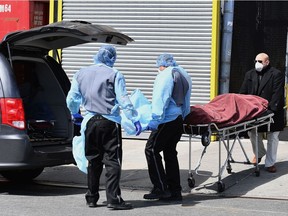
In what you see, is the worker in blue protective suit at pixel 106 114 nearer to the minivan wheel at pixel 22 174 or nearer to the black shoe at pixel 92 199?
the black shoe at pixel 92 199

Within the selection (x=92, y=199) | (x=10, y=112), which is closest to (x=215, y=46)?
(x=10, y=112)

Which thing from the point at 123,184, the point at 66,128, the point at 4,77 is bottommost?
the point at 123,184

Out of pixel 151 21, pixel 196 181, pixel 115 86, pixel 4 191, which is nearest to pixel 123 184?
pixel 196 181

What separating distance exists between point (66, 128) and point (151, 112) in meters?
1.56

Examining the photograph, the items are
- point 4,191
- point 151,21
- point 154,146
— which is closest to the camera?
point 154,146

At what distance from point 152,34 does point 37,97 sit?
4.39 meters

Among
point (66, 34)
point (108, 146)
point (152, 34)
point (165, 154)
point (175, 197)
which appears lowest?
point (175, 197)

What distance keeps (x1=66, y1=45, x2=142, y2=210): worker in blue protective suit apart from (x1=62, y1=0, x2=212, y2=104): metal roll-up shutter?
18.0 feet

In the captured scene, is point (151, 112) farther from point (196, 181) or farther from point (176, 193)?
point (196, 181)

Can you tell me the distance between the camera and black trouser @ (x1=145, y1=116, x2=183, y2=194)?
876cm

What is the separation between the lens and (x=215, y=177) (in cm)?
968

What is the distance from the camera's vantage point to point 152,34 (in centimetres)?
1390

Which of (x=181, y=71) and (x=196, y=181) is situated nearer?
(x=181, y=71)

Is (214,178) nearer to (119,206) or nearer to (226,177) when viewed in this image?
(226,177)
